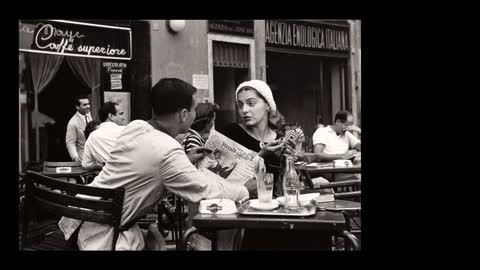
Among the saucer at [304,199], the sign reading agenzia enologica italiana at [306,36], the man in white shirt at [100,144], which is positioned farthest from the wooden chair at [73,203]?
the sign reading agenzia enologica italiana at [306,36]

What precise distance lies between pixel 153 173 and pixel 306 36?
8772 mm

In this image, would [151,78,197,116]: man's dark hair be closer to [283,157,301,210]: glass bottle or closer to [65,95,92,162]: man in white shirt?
[283,157,301,210]: glass bottle

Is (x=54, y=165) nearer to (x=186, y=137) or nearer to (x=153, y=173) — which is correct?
(x=186, y=137)

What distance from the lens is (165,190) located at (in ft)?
8.21

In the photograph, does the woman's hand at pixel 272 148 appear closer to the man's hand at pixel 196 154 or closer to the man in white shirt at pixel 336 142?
the man's hand at pixel 196 154

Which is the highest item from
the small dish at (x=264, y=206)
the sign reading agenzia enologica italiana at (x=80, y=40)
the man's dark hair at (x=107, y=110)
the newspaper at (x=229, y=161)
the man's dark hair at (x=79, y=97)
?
the sign reading agenzia enologica italiana at (x=80, y=40)

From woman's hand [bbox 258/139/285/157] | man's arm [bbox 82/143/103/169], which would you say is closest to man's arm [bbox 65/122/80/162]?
man's arm [bbox 82/143/103/169]

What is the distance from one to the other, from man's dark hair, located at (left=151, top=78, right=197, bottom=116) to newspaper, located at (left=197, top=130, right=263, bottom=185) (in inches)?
13.5

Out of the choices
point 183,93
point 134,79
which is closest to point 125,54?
point 134,79

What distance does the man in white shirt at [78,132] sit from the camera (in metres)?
6.42

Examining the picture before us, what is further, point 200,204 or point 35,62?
point 35,62
